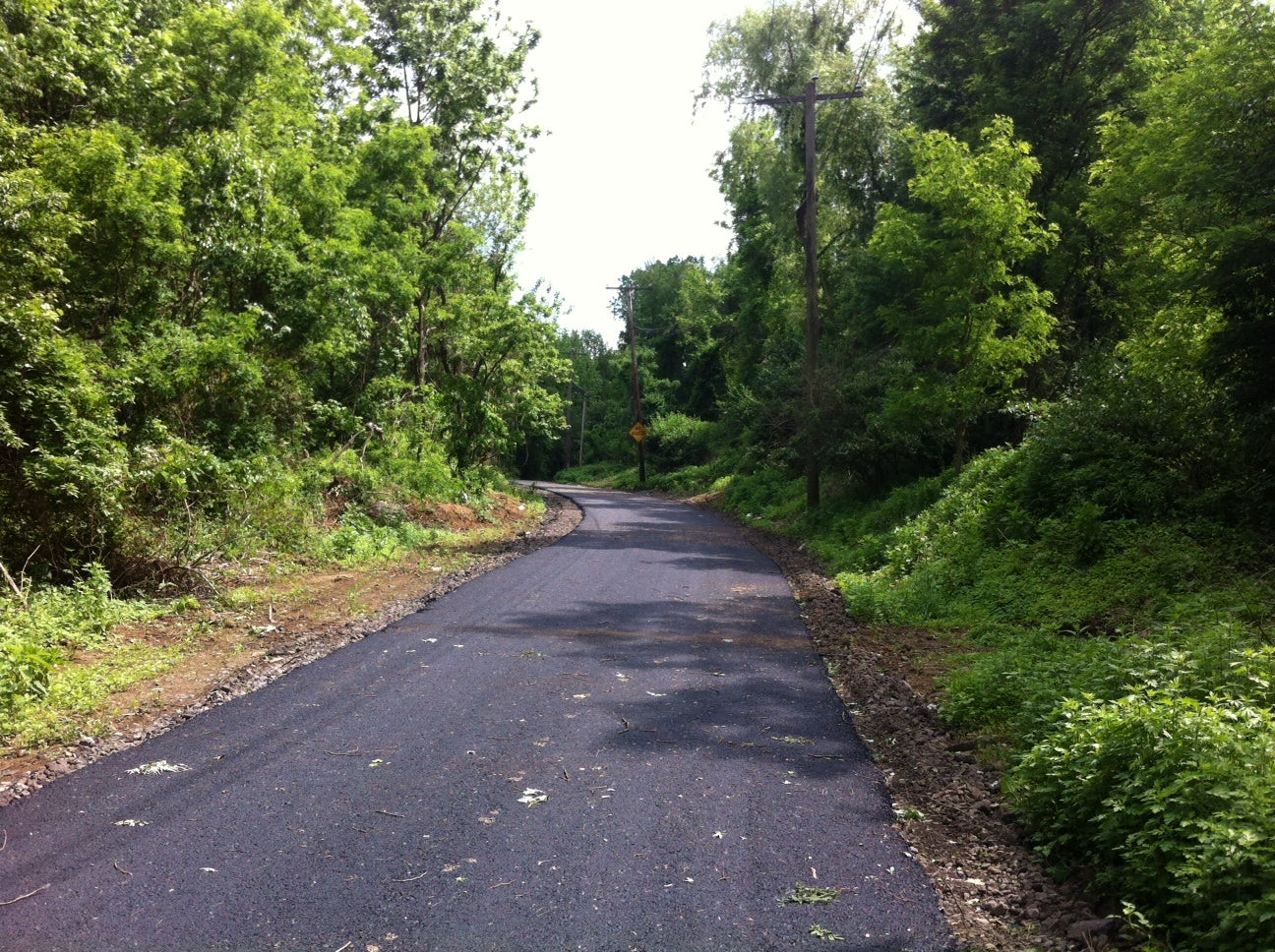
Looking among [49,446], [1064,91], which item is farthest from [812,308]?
[49,446]

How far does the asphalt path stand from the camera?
3574 mm

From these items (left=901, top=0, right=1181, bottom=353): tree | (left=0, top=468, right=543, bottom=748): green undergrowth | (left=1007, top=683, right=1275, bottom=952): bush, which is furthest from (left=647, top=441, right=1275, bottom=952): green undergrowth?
(left=901, top=0, right=1181, bottom=353): tree

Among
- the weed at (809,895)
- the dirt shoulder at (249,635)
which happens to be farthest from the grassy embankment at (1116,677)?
the dirt shoulder at (249,635)

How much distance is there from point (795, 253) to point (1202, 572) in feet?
73.4

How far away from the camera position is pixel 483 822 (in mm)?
4512

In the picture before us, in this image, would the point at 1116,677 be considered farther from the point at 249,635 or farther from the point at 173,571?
the point at 173,571

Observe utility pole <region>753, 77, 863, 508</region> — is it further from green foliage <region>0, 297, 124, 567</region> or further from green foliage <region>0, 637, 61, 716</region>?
green foliage <region>0, 637, 61, 716</region>

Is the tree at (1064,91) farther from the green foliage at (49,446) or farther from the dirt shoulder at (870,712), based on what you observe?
the green foliage at (49,446)

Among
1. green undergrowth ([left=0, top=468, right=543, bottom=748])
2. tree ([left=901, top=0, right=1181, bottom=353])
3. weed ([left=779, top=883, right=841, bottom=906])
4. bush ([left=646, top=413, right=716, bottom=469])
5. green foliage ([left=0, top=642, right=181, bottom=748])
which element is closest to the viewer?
weed ([left=779, top=883, right=841, bottom=906])

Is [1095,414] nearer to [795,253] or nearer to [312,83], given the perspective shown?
[312,83]

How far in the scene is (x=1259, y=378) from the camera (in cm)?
962

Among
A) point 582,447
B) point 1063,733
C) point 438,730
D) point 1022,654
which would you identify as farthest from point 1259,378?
point 582,447

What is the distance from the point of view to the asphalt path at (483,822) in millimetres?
3574

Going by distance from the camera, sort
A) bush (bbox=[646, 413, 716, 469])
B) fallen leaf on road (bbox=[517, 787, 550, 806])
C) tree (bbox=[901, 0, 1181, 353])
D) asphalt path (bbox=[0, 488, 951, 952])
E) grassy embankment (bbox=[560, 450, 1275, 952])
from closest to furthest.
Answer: grassy embankment (bbox=[560, 450, 1275, 952]) → asphalt path (bbox=[0, 488, 951, 952]) → fallen leaf on road (bbox=[517, 787, 550, 806]) → tree (bbox=[901, 0, 1181, 353]) → bush (bbox=[646, 413, 716, 469])
